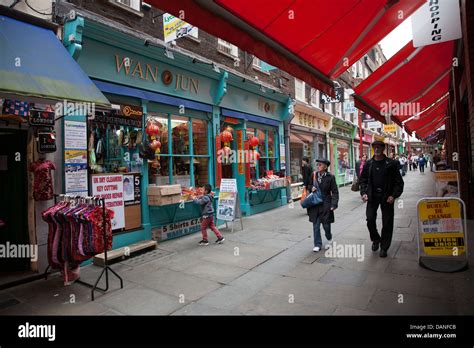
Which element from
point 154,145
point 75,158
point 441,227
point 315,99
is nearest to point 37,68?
point 75,158

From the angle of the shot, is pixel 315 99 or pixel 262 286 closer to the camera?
pixel 262 286

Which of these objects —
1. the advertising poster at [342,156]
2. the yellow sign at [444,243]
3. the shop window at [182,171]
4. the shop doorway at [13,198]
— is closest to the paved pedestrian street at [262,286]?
the yellow sign at [444,243]

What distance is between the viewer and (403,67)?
7.24 meters

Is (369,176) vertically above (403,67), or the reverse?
(403,67)

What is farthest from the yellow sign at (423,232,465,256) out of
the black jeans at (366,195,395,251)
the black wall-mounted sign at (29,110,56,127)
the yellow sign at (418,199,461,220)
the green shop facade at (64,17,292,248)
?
the black wall-mounted sign at (29,110,56,127)

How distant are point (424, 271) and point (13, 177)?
7.15 meters

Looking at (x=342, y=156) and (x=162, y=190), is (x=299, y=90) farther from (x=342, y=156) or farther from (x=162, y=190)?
(x=162, y=190)

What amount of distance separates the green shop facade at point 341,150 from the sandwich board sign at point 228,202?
12.4 meters

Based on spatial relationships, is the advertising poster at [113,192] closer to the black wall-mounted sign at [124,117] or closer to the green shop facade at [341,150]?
the black wall-mounted sign at [124,117]

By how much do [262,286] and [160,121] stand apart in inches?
203

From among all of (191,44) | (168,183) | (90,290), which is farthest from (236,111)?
(90,290)

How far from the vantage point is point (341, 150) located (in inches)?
874

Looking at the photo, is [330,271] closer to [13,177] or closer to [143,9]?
[13,177]

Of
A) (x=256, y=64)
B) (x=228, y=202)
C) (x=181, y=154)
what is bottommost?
(x=228, y=202)
